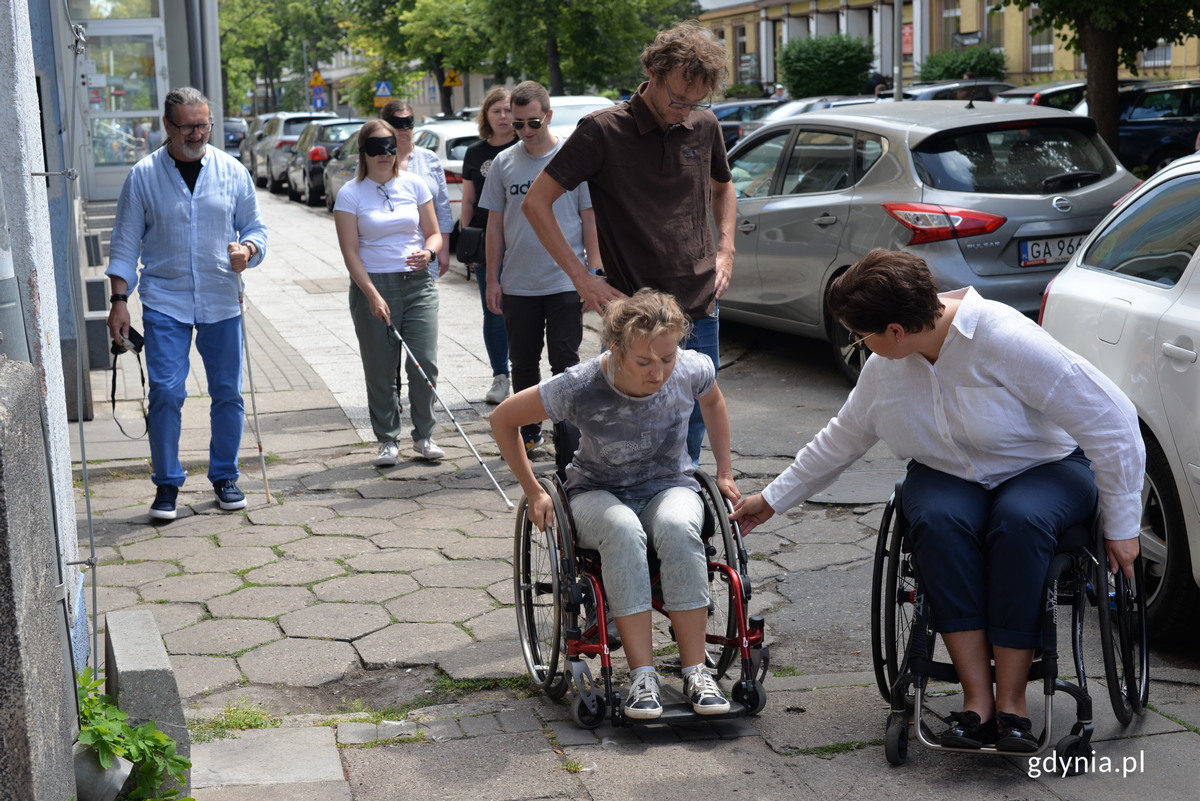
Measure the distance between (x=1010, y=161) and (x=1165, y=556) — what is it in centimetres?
437

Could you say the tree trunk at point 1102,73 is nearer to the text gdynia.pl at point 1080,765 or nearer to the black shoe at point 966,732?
the text gdynia.pl at point 1080,765

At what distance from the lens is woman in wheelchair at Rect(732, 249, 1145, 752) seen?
3.50 m

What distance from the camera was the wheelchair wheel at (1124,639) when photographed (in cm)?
352

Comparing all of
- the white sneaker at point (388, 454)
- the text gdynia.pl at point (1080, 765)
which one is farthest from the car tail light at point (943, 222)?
the text gdynia.pl at point (1080, 765)

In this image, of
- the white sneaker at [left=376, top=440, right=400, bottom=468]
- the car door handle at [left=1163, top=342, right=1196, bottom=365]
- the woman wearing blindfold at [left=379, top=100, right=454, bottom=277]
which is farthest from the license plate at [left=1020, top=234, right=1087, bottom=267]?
the car door handle at [left=1163, top=342, right=1196, bottom=365]

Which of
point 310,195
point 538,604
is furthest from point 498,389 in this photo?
point 310,195

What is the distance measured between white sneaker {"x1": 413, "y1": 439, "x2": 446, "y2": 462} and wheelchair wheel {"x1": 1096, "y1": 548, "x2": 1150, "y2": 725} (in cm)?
422

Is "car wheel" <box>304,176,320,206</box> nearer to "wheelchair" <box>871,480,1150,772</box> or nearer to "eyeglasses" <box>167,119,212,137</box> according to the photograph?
"eyeglasses" <box>167,119,212,137</box>

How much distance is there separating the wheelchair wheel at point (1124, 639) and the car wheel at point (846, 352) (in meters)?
4.70

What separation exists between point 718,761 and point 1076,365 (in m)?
1.39

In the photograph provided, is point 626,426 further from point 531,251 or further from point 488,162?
point 488,162

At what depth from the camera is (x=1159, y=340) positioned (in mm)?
4324

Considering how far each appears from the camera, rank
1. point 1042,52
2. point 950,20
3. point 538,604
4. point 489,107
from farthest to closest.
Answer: point 950,20 < point 1042,52 < point 489,107 < point 538,604

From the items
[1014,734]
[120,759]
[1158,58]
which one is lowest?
[1014,734]
